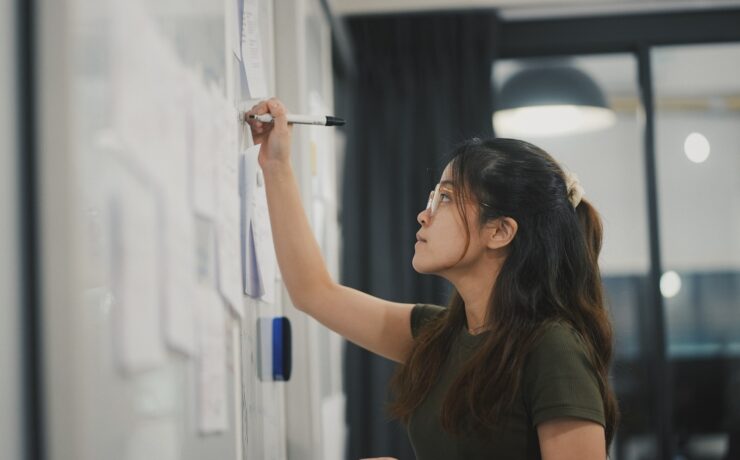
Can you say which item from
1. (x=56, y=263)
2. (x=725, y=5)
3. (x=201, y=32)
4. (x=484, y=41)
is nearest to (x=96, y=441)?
(x=56, y=263)

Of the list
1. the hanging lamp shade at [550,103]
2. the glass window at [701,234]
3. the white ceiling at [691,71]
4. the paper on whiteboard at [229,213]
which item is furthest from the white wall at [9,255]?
the glass window at [701,234]

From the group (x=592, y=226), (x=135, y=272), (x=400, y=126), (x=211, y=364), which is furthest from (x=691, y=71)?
(x=135, y=272)

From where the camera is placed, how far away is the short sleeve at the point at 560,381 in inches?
51.5

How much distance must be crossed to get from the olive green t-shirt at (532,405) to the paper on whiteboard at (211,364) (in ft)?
1.39

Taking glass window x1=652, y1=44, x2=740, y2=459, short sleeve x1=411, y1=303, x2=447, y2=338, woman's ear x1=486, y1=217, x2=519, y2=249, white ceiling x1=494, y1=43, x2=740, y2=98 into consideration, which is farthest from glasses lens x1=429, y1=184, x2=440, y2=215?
glass window x1=652, y1=44, x2=740, y2=459

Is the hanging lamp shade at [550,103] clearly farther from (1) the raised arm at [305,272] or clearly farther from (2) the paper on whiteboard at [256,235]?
(2) the paper on whiteboard at [256,235]

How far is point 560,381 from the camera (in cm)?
133

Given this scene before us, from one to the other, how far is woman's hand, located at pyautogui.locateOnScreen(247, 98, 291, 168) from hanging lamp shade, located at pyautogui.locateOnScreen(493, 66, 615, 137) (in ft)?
5.76

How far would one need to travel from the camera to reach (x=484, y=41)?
9.96ft

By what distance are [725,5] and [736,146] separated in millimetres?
568

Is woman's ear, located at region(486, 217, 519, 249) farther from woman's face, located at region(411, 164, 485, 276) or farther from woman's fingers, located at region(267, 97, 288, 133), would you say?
woman's fingers, located at region(267, 97, 288, 133)

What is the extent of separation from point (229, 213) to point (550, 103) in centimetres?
216

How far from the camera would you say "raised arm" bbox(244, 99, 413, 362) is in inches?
56.4

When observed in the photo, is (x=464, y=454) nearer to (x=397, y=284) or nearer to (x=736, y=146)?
(x=397, y=284)
